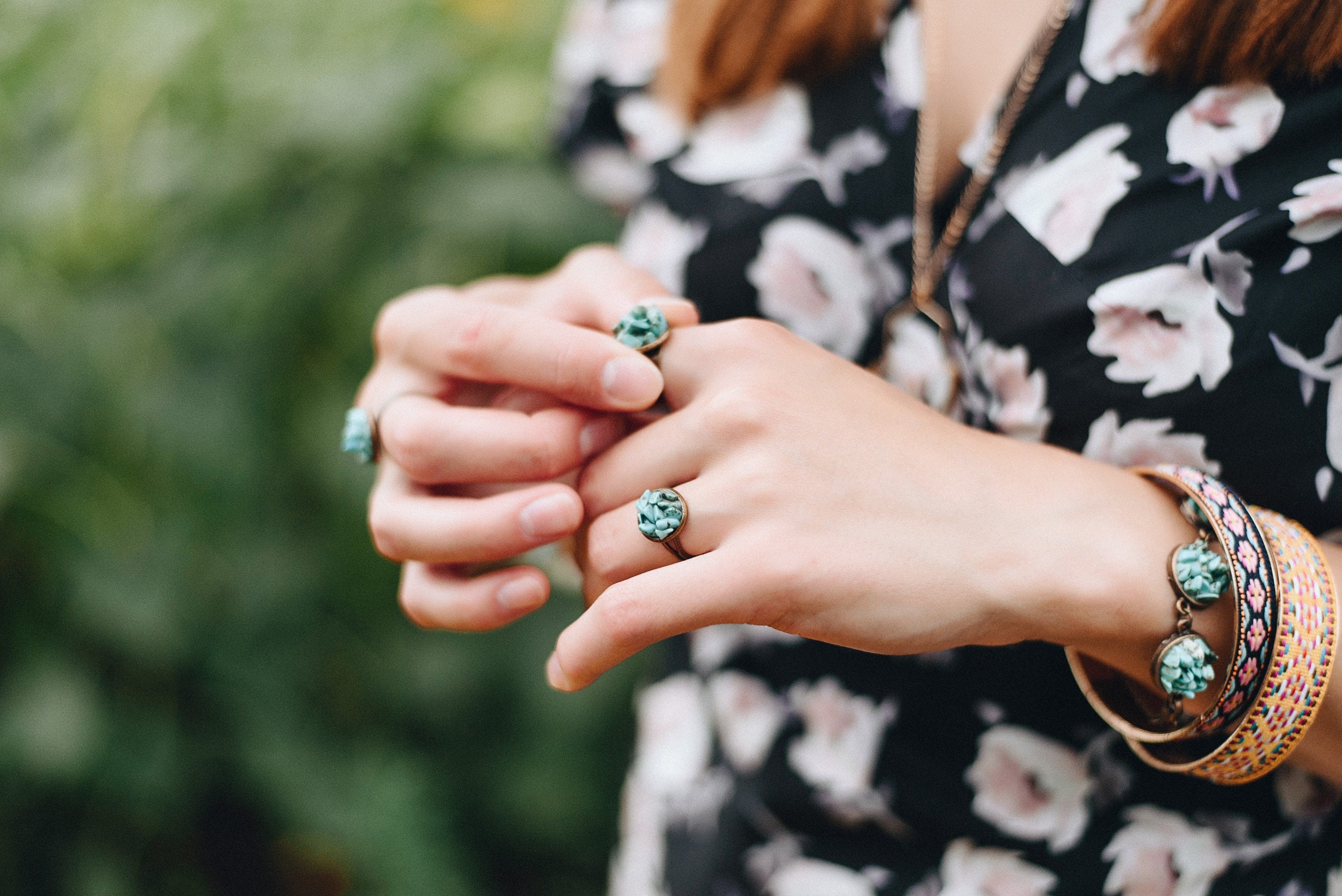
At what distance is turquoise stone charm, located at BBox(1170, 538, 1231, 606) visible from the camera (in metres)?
0.41

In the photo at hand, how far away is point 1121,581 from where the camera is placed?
0.42 metres

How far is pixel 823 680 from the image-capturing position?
63cm

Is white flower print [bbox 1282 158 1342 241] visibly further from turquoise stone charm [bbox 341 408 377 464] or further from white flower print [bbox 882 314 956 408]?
turquoise stone charm [bbox 341 408 377 464]

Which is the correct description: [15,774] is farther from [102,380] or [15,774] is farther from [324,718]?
[102,380]

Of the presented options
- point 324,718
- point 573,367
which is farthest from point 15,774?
point 573,367

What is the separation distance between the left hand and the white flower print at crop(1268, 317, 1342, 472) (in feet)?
0.31

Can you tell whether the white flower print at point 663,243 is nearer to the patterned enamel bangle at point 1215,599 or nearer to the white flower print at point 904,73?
the white flower print at point 904,73

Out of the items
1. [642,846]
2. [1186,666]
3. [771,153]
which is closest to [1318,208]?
[1186,666]

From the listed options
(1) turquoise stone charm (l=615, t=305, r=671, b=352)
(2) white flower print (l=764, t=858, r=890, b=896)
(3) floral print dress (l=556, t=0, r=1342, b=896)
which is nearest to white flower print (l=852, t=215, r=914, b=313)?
(3) floral print dress (l=556, t=0, r=1342, b=896)

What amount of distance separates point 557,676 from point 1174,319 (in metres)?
0.40

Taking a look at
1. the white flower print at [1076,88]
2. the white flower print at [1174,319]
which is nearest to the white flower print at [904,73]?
the white flower print at [1076,88]

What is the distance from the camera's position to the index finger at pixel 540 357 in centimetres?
47

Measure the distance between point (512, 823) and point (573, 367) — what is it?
0.93 m

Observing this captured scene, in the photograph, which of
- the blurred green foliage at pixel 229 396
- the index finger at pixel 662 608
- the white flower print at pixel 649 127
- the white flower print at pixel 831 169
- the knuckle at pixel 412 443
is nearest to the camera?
the index finger at pixel 662 608
